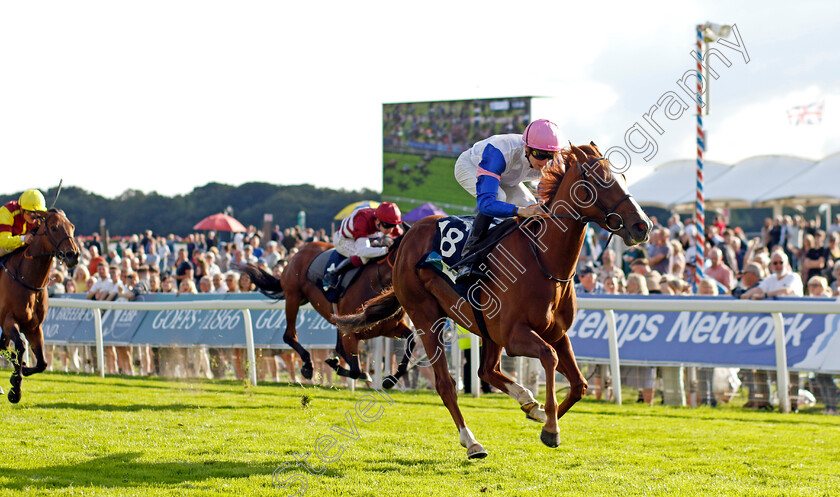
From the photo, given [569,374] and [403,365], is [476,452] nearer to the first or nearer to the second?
[569,374]

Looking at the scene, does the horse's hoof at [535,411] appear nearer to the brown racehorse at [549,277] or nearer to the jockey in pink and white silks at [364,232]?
the brown racehorse at [549,277]

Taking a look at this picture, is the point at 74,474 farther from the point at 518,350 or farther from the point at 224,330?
the point at 224,330

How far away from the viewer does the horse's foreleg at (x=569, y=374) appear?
5.26 metres

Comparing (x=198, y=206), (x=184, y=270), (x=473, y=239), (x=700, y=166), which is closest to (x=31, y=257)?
(x=473, y=239)

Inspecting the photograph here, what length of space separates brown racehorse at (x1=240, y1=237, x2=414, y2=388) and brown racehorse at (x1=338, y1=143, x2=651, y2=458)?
2477 millimetres

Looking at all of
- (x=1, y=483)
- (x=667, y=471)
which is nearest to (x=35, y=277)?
(x=1, y=483)

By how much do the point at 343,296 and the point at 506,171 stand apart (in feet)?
11.4

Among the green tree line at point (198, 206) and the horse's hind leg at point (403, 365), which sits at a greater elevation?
the green tree line at point (198, 206)

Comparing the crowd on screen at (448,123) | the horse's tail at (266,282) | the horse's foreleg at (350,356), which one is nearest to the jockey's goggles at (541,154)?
the horse's foreleg at (350,356)

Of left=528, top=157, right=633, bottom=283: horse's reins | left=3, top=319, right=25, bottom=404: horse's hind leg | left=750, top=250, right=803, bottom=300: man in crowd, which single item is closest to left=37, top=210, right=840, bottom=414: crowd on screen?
left=750, top=250, right=803, bottom=300: man in crowd

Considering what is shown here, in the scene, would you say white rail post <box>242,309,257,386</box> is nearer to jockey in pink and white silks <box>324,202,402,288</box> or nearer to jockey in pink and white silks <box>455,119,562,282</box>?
jockey in pink and white silks <box>324,202,402,288</box>

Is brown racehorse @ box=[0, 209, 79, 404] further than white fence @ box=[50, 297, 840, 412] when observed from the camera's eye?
Yes

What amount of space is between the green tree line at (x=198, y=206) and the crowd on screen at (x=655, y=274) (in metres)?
21.6

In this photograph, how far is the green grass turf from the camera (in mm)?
4895
